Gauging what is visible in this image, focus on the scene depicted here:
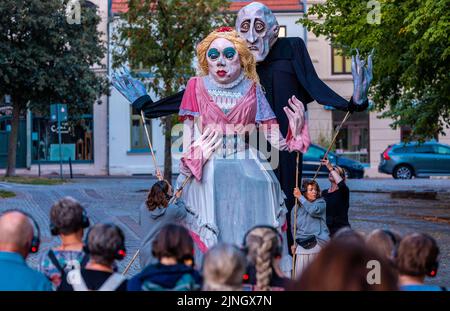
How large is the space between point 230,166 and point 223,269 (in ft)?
12.1

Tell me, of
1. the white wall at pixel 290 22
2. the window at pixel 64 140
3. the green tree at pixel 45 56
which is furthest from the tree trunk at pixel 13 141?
the white wall at pixel 290 22

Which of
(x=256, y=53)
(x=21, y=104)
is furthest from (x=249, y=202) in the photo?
(x=21, y=104)

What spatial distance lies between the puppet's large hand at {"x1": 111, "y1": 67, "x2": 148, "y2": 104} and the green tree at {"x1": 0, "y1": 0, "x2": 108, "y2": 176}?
21503 mm

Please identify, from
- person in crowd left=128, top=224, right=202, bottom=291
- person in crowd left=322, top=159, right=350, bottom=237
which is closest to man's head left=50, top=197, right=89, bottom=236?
person in crowd left=128, top=224, right=202, bottom=291

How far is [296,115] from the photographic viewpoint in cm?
793

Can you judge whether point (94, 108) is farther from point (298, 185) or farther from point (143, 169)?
point (298, 185)

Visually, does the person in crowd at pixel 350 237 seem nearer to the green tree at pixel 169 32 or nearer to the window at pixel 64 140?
the green tree at pixel 169 32

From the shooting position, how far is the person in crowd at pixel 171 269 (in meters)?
4.87

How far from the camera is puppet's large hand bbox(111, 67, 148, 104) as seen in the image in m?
8.90

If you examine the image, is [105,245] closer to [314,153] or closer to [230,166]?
[230,166]

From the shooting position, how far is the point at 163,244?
4887 millimetres

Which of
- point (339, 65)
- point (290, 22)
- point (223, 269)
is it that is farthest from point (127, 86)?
point (339, 65)

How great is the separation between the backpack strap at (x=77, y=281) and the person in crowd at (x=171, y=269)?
28cm
